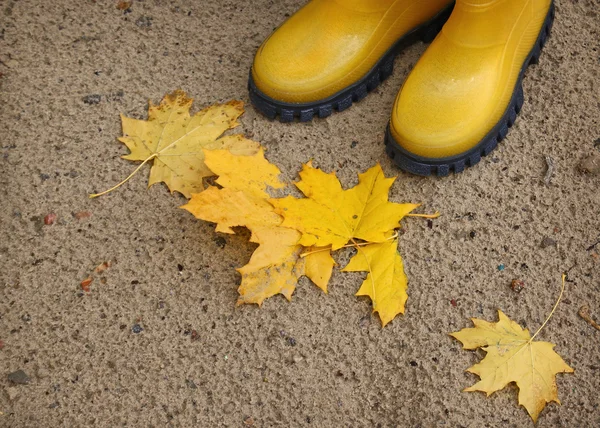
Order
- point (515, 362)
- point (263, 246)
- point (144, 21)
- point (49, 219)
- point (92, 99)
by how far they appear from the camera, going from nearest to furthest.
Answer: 1. point (515, 362)
2. point (263, 246)
3. point (49, 219)
4. point (92, 99)
5. point (144, 21)

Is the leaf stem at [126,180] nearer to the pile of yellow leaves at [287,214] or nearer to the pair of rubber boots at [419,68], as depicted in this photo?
the pile of yellow leaves at [287,214]

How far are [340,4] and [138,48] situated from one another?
0.66 metres

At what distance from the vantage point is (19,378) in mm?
1378

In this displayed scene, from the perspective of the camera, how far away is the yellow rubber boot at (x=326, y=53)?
1623 millimetres

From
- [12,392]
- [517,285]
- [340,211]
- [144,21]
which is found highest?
[144,21]

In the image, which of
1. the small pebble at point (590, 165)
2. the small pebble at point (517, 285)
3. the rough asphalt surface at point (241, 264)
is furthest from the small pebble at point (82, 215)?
the small pebble at point (590, 165)

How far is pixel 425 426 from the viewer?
52.1 inches

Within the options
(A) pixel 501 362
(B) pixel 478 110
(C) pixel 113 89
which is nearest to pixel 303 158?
(B) pixel 478 110

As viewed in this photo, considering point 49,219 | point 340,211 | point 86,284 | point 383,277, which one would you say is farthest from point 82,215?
point 383,277

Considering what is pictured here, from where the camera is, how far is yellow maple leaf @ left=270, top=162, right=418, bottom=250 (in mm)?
1485

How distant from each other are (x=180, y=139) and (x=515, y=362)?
0.98 metres

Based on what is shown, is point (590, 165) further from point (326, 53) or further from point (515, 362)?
point (326, 53)

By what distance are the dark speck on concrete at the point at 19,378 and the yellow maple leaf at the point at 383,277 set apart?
746mm

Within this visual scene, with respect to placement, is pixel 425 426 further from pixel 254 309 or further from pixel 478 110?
pixel 478 110
